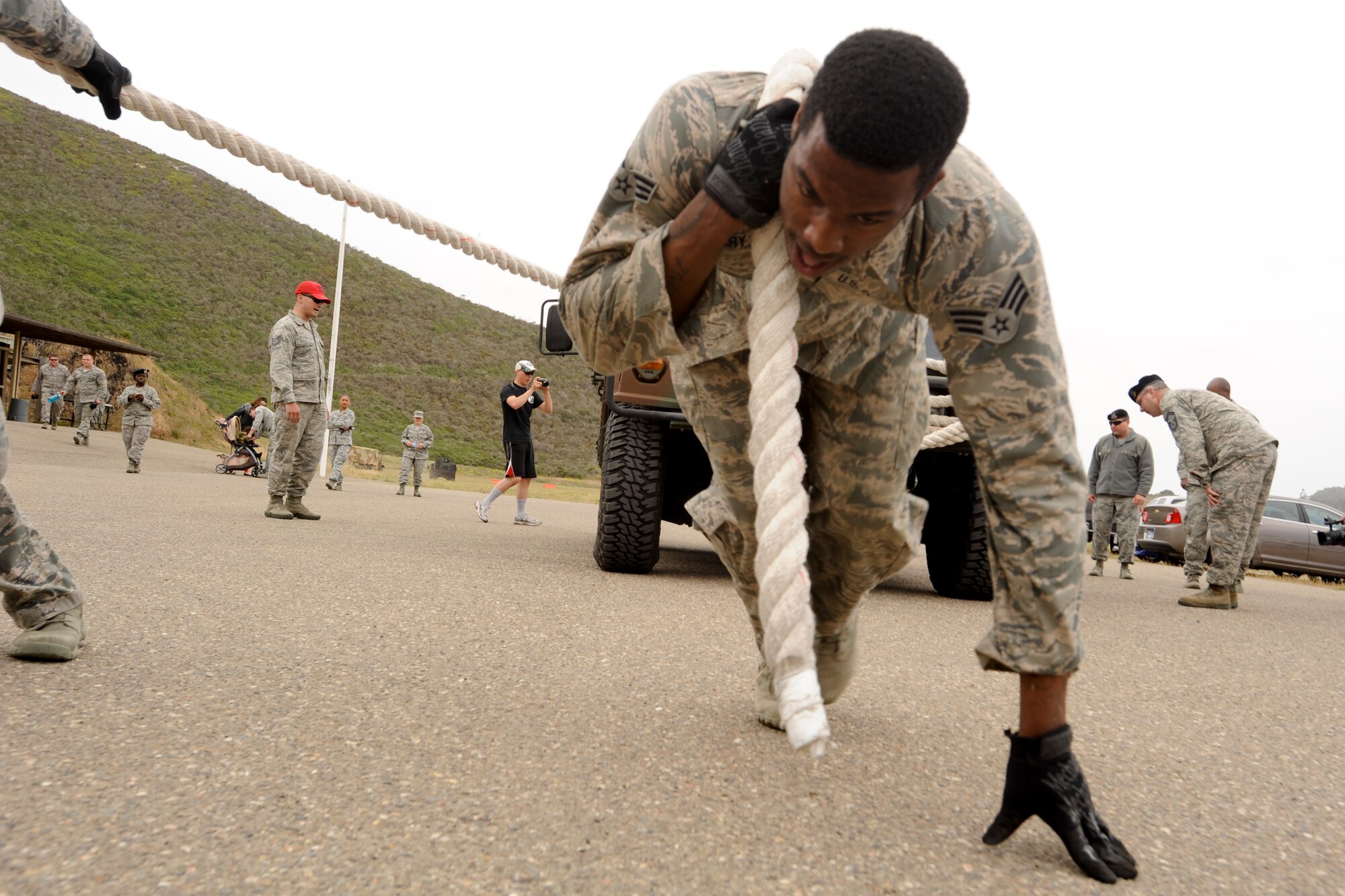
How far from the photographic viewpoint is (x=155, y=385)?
26.7 meters

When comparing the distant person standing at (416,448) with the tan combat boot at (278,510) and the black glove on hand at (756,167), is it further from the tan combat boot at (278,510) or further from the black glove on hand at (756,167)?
the black glove on hand at (756,167)

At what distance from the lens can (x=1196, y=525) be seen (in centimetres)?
848

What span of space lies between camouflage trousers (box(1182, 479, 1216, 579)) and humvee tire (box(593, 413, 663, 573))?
5.16 meters

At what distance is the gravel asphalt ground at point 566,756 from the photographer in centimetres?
167

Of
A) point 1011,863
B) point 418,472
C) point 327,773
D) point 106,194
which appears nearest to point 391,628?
point 327,773

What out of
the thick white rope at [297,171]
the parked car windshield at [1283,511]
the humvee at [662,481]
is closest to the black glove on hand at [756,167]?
the thick white rope at [297,171]

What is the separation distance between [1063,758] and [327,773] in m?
1.49

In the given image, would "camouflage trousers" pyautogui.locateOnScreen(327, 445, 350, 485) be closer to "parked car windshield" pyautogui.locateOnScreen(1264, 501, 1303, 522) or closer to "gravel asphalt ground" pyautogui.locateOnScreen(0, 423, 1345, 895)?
"gravel asphalt ground" pyautogui.locateOnScreen(0, 423, 1345, 895)

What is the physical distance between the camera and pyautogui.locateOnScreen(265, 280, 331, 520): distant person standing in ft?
26.5

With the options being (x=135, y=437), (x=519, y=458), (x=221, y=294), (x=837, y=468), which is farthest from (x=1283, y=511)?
(x=221, y=294)

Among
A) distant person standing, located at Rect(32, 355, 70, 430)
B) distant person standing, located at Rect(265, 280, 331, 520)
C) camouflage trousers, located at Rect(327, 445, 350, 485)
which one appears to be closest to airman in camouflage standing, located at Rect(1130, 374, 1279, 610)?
distant person standing, located at Rect(265, 280, 331, 520)

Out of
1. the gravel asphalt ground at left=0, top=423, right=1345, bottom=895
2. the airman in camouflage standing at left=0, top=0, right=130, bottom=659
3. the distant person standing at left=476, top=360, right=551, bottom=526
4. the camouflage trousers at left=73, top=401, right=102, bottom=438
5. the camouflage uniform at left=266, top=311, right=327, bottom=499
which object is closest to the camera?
the gravel asphalt ground at left=0, top=423, right=1345, bottom=895

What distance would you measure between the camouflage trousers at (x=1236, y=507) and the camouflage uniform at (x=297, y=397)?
294 inches

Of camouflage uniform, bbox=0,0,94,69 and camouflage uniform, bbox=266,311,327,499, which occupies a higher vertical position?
camouflage uniform, bbox=0,0,94,69
